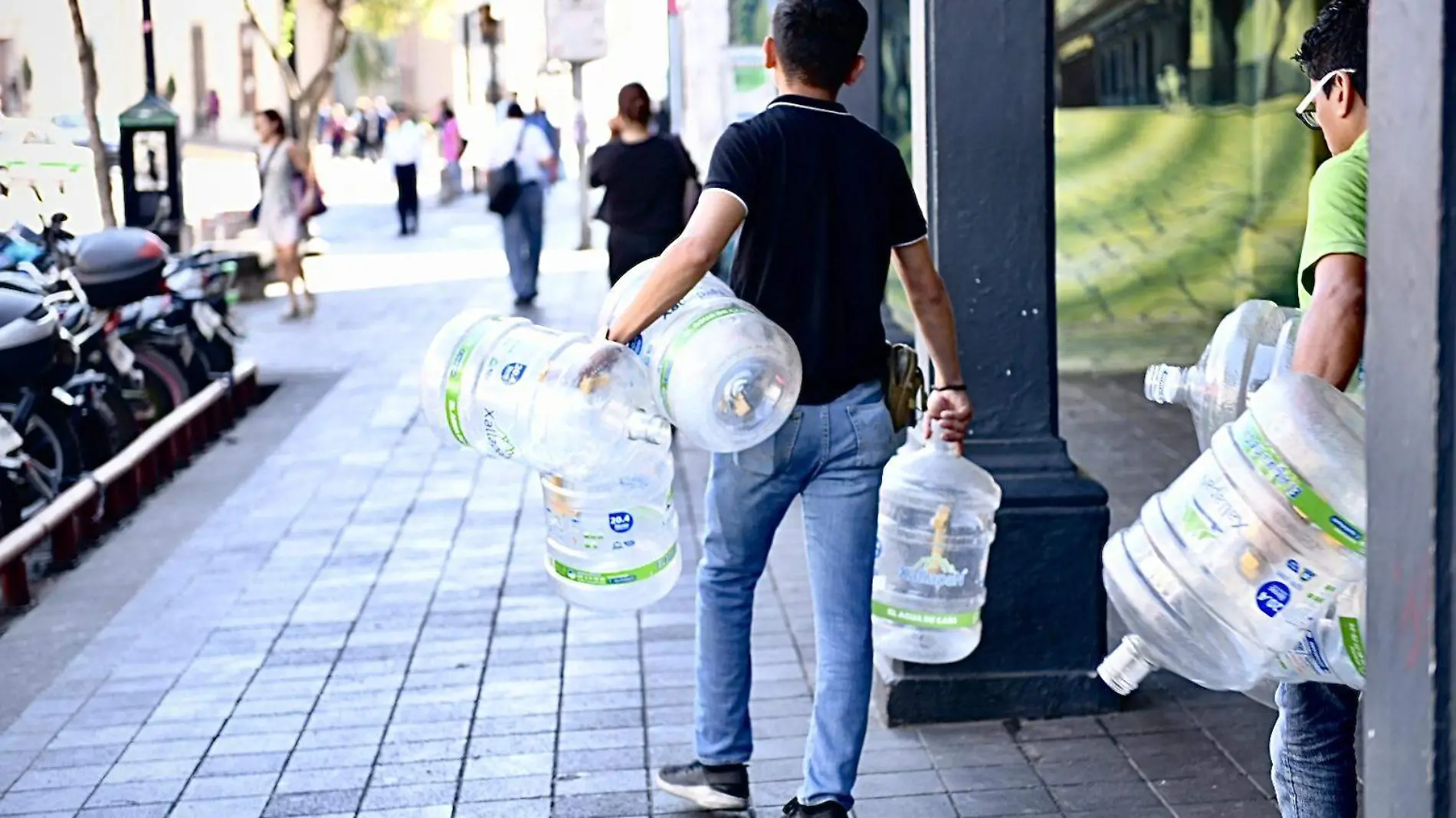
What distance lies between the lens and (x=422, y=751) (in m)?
5.04

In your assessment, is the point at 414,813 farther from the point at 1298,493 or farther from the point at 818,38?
the point at 1298,493

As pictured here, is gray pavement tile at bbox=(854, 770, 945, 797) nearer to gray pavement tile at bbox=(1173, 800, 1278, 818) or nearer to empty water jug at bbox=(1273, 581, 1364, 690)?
gray pavement tile at bbox=(1173, 800, 1278, 818)

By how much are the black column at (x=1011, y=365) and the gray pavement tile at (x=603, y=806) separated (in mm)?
821

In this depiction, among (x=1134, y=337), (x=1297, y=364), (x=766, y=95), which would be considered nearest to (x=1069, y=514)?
(x=1297, y=364)

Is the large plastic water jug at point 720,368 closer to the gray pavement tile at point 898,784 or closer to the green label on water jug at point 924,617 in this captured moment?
the green label on water jug at point 924,617

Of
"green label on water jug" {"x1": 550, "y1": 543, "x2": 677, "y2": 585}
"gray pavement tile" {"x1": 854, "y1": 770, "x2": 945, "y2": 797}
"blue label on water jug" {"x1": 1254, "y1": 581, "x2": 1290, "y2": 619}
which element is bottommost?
"gray pavement tile" {"x1": 854, "y1": 770, "x2": 945, "y2": 797}

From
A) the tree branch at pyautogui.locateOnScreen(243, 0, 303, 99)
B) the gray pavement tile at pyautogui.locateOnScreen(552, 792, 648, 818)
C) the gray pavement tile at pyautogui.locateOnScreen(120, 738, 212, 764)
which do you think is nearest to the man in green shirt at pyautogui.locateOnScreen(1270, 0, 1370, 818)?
the gray pavement tile at pyautogui.locateOnScreen(552, 792, 648, 818)

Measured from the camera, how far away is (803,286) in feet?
13.2

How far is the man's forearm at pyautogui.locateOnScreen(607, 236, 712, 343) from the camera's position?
12.4 ft

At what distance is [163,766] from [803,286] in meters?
2.30

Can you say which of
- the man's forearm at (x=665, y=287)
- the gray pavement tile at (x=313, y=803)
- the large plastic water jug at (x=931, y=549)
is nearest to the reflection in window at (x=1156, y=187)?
the large plastic water jug at (x=931, y=549)

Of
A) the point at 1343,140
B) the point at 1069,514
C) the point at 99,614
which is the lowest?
the point at 99,614

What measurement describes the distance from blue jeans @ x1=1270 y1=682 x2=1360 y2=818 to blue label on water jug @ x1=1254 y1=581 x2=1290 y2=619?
479 mm

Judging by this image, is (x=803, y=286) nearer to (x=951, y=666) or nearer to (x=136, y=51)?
(x=951, y=666)
